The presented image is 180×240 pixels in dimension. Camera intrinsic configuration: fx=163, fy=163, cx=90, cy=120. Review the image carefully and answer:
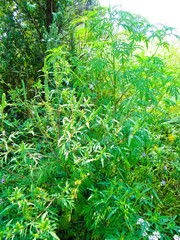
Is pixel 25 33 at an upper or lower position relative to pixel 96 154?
upper

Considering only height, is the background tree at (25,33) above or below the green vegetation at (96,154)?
above

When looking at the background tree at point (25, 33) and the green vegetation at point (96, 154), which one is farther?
the background tree at point (25, 33)

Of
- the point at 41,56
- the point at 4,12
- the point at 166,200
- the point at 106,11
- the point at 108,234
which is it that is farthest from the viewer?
the point at 41,56

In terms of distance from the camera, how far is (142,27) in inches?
66.8

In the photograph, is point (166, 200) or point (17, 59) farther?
point (17, 59)

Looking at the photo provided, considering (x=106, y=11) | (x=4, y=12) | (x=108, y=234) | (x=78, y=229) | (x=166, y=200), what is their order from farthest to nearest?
(x=4, y=12) → (x=166, y=200) → (x=106, y=11) → (x=78, y=229) → (x=108, y=234)

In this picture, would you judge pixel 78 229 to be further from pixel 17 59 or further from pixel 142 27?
pixel 17 59

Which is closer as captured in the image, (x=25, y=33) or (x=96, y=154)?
(x=96, y=154)

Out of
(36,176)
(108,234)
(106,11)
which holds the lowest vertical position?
(108,234)

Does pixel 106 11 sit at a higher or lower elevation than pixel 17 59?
higher

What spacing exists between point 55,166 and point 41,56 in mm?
2038

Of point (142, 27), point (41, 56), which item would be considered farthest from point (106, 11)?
point (41, 56)

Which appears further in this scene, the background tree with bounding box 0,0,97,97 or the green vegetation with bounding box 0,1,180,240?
the background tree with bounding box 0,0,97,97

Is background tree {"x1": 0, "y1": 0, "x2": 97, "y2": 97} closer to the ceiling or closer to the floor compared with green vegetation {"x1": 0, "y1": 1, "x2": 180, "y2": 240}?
closer to the ceiling
